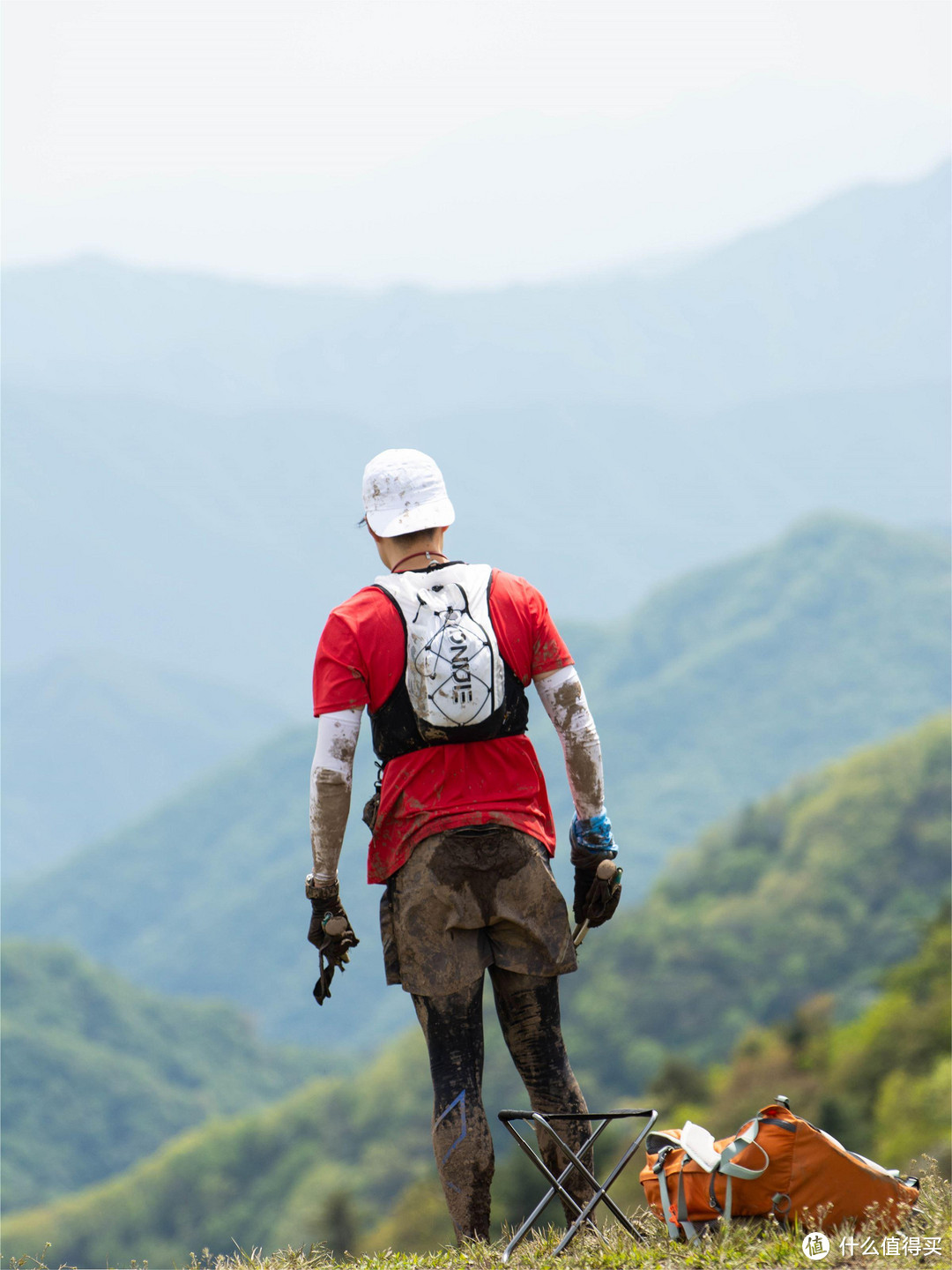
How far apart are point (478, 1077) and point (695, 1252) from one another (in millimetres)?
888

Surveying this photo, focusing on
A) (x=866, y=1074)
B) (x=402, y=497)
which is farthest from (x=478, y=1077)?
(x=866, y=1074)

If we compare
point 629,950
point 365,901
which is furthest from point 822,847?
point 365,901

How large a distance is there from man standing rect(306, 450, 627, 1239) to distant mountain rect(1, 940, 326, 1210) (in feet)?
411

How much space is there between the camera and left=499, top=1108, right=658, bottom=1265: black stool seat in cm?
431

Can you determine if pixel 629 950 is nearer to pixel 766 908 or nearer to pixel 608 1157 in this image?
pixel 766 908

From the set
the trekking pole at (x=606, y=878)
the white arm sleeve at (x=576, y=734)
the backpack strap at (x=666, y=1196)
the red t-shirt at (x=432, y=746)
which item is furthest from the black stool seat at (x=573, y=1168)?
the white arm sleeve at (x=576, y=734)

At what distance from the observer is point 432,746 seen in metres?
4.68

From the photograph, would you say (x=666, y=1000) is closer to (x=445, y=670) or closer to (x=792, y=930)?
(x=792, y=930)

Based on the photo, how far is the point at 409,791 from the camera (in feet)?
15.3

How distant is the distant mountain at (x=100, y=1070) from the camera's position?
125 m

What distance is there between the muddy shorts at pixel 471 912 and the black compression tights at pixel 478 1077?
0.07 meters

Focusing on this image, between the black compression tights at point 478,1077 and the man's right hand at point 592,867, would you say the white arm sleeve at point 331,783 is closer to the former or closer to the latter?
the black compression tights at point 478,1077

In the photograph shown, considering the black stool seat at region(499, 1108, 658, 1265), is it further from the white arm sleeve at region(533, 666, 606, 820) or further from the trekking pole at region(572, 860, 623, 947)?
the white arm sleeve at region(533, 666, 606, 820)

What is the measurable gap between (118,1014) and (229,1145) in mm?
39493
